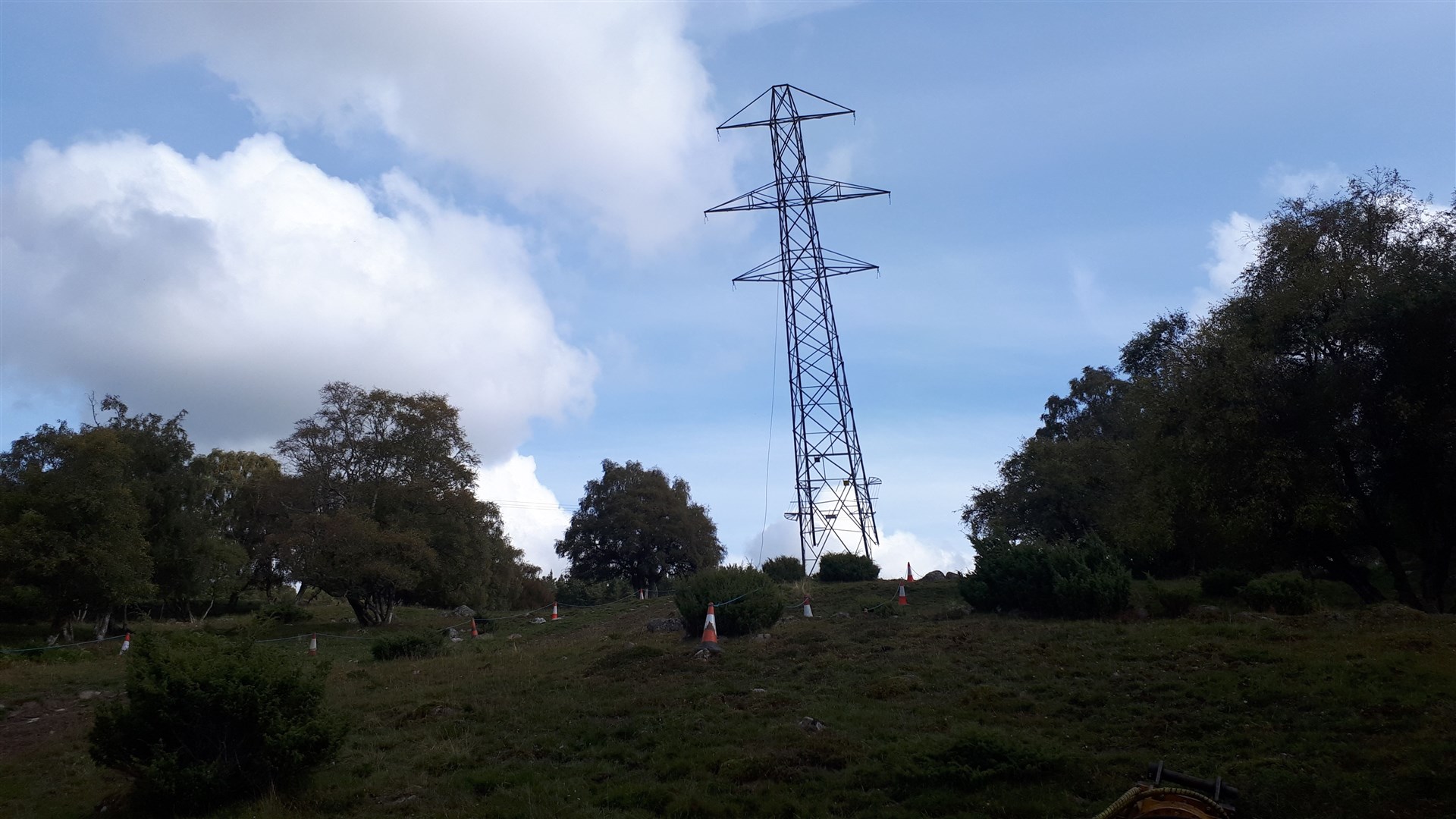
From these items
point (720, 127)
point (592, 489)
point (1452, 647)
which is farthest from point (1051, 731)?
point (592, 489)

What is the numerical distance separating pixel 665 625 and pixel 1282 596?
1292 centimetres

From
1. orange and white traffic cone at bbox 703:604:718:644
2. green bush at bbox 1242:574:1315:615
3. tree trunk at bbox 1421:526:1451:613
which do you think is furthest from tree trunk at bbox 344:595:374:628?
tree trunk at bbox 1421:526:1451:613

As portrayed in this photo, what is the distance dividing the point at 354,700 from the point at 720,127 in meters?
27.4

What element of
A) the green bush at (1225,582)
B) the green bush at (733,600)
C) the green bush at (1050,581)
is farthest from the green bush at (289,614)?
the green bush at (1225,582)

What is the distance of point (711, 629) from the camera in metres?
16.8

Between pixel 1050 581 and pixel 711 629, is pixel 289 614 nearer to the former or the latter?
pixel 711 629

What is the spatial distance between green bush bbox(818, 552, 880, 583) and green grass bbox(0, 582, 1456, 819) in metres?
17.1

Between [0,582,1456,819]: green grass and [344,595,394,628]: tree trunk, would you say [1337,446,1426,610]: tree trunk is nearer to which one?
[0,582,1456,819]: green grass

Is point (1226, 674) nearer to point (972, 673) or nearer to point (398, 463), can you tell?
point (972, 673)

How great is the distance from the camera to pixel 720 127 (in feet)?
120

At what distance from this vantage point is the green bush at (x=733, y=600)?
60.5 feet

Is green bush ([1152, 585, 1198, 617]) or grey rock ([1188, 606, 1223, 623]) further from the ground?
green bush ([1152, 585, 1198, 617])

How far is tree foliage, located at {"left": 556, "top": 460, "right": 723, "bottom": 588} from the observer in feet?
177

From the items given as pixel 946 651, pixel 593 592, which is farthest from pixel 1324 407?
pixel 593 592
